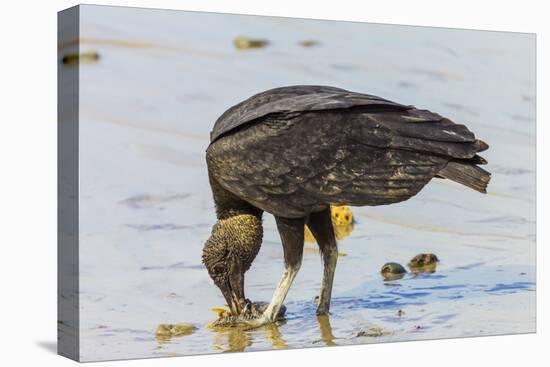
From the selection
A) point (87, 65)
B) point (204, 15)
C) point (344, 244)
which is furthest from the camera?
point (344, 244)

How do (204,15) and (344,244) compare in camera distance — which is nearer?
(204,15)

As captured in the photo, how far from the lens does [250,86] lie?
10.0m

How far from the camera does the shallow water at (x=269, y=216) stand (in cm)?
918

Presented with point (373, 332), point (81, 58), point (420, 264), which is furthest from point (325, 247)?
point (81, 58)

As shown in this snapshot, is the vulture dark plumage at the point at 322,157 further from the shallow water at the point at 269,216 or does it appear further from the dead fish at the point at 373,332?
the dead fish at the point at 373,332

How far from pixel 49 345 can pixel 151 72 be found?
2.28m

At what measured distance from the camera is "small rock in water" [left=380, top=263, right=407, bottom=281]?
10.6m

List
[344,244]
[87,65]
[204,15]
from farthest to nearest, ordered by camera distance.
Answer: [344,244] → [204,15] → [87,65]

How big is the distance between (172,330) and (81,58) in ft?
7.16

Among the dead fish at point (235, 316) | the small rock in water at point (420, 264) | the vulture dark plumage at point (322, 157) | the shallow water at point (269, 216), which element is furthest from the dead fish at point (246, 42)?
the small rock in water at point (420, 264)

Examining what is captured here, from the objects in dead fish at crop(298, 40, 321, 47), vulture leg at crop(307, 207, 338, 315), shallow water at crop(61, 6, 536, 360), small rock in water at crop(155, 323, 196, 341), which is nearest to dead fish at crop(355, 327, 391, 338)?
shallow water at crop(61, 6, 536, 360)

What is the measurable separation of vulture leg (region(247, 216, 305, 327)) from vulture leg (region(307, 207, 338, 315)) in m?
0.26

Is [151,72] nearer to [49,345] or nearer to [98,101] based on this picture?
[98,101]

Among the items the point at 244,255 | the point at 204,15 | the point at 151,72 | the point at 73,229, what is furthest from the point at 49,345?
the point at 204,15
